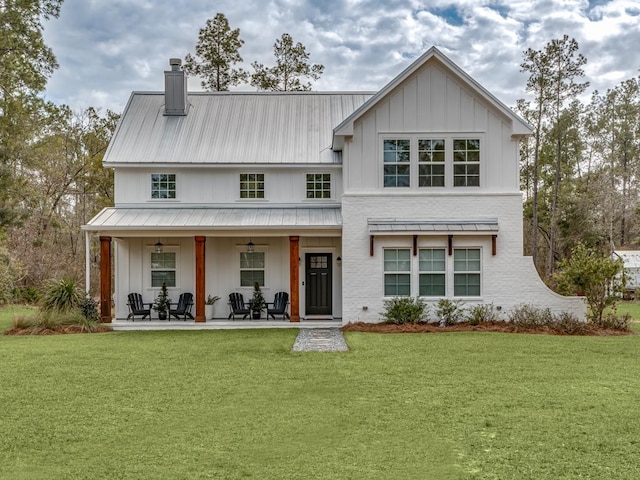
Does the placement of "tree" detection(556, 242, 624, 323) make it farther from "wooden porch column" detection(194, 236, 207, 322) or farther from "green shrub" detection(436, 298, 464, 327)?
"wooden porch column" detection(194, 236, 207, 322)

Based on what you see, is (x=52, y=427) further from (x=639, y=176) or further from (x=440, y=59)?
(x=639, y=176)

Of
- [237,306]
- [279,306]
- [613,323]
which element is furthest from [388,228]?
[613,323]

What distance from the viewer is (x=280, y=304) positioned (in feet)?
55.1

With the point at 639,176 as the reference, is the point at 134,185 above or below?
below

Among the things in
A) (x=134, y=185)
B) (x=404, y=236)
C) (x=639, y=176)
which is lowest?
(x=404, y=236)

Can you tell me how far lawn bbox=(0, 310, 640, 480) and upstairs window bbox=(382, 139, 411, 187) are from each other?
5.74m

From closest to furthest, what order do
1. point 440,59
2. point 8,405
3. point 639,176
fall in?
point 8,405, point 440,59, point 639,176

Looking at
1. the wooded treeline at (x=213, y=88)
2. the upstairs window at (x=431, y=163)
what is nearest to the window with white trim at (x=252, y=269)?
the upstairs window at (x=431, y=163)

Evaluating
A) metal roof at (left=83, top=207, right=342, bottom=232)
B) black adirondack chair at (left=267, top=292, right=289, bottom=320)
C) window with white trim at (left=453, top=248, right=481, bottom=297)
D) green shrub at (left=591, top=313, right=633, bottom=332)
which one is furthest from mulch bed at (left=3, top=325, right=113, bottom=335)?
green shrub at (left=591, top=313, right=633, bottom=332)

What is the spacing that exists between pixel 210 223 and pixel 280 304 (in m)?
3.32

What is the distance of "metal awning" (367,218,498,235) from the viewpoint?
1528 centimetres

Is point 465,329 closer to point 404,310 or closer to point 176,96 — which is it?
point 404,310

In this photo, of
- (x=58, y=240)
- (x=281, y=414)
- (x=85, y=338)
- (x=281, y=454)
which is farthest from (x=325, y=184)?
(x=58, y=240)

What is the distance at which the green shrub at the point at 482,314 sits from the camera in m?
15.2
